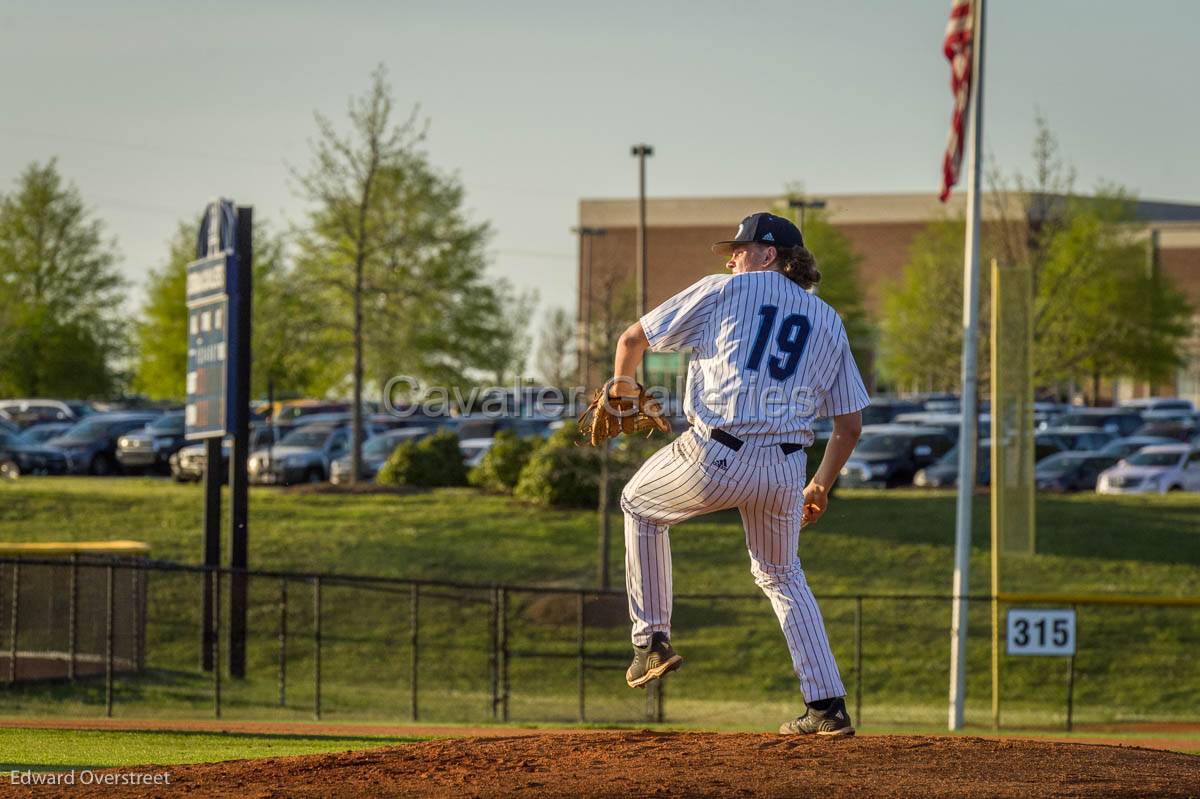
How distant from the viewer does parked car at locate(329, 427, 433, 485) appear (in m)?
34.8

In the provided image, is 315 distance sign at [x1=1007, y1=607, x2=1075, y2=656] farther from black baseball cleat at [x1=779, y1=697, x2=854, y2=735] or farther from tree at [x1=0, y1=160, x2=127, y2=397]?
tree at [x1=0, y1=160, x2=127, y2=397]

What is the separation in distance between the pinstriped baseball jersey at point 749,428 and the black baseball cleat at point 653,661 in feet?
0.15

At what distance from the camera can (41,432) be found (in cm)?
4056

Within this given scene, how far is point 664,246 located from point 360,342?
48739 millimetres

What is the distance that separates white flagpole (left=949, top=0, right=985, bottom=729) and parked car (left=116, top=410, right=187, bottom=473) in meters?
22.6

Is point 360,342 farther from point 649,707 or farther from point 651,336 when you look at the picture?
point 651,336

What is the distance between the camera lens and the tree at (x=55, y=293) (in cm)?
5156

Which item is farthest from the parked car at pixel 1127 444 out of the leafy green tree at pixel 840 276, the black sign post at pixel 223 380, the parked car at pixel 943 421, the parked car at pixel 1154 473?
the black sign post at pixel 223 380

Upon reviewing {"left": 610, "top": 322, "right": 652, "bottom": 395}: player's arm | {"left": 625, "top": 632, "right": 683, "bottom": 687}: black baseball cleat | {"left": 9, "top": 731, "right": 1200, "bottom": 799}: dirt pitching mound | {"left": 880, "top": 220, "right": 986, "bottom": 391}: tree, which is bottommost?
{"left": 9, "top": 731, "right": 1200, "bottom": 799}: dirt pitching mound

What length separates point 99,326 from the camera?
54062 mm

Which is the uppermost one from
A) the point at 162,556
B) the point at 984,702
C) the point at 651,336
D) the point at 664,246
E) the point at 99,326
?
the point at 664,246

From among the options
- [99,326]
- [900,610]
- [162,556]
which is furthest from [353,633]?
[99,326]

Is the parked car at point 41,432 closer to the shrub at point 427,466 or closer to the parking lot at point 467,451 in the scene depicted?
the parking lot at point 467,451

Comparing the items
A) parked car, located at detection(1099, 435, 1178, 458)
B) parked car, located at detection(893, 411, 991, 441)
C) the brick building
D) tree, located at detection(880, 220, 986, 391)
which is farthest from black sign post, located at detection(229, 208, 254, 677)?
the brick building
